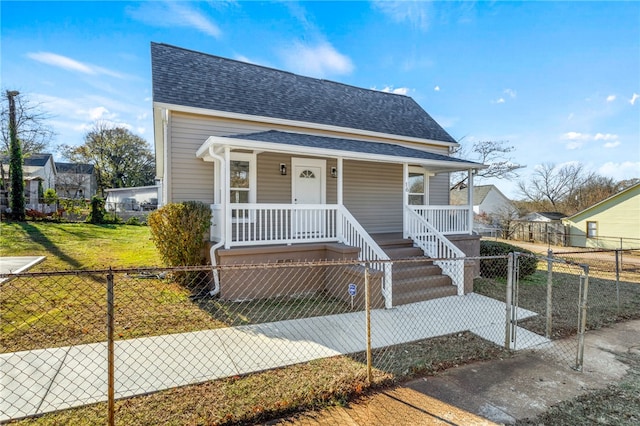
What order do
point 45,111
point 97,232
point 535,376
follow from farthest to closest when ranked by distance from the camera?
point 45,111, point 97,232, point 535,376

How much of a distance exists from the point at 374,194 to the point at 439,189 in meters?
3.29

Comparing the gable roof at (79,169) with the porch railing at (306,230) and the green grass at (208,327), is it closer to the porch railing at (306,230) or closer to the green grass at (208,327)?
the green grass at (208,327)

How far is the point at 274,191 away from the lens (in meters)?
9.00

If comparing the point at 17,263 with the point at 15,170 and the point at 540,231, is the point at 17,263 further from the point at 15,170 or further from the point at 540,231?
the point at 540,231

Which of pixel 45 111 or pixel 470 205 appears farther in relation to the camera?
pixel 45 111

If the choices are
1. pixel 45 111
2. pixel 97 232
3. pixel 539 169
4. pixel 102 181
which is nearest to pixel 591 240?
pixel 539 169

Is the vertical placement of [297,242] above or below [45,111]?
below

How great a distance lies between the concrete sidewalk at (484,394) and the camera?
2.77 metres

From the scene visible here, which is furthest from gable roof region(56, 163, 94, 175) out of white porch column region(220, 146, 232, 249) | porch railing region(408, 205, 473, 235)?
porch railing region(408, 205, 473, 235)

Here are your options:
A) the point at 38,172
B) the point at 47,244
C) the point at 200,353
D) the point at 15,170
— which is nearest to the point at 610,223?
the point at 200,353

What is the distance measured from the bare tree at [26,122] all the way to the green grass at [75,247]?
9.10 meters

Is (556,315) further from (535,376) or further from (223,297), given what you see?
(223,297)

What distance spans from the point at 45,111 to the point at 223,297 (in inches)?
901

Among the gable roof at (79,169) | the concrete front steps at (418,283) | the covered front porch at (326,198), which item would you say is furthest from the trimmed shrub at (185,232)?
the gable roof at (79,169)
